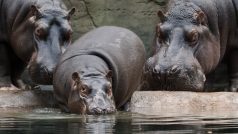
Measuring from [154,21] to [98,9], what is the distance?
3.02 feet

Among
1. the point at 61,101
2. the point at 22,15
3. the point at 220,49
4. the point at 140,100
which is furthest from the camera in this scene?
the point at 220,49

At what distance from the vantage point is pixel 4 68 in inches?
411

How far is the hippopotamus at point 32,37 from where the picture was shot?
30.7 feet

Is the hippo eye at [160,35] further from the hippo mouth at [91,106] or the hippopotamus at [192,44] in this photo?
the hippo mouth at [91,106]

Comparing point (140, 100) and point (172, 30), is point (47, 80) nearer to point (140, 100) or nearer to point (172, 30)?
point (140, 100)

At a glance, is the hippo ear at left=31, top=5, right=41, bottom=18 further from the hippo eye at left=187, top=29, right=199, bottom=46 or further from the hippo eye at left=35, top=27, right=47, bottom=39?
the hippo eye at left=187, top=29, right=199, bottom=46

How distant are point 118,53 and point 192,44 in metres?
2.21

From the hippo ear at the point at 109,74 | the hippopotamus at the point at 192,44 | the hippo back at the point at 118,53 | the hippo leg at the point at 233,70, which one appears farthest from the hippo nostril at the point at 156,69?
the hippo ear at the point at 109,74

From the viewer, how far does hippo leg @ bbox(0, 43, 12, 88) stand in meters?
10.3

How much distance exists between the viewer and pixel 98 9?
12719 mm

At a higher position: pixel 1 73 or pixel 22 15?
pixel 22 15

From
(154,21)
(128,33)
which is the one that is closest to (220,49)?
(154,21)

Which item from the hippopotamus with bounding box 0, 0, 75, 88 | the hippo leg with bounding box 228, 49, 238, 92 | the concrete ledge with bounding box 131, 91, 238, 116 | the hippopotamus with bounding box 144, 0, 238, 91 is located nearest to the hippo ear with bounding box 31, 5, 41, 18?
the hippopotamus with bounding box 0, 0, 75, 88

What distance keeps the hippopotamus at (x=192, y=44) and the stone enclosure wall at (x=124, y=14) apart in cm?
118
